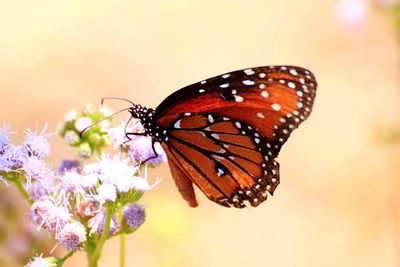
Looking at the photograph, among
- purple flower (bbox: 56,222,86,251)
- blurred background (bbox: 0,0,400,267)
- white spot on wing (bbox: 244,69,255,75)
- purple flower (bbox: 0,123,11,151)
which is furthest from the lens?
blurred background (bbox: 0,0,400,267)

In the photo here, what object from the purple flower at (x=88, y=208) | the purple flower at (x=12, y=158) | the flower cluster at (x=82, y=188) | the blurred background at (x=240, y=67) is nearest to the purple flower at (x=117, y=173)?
the flower cluster at (x=82, y=188)

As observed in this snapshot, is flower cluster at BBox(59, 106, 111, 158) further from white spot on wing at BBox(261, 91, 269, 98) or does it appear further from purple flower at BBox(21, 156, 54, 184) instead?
white spot on wing at BBox(261, 91, 269, 98)

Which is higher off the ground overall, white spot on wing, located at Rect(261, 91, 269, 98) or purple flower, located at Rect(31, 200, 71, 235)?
white spot on wing, located at Rect(261, 91, 269, 98)

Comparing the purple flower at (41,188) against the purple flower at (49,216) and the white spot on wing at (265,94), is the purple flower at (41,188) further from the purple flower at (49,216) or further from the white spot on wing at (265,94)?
the white spot on wing at (265,94)

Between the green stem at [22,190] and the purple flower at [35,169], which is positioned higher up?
the purple flower at [35,169]

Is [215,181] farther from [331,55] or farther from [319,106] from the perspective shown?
[331,55]

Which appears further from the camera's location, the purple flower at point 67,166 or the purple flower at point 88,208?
the purple flower at point 67,166

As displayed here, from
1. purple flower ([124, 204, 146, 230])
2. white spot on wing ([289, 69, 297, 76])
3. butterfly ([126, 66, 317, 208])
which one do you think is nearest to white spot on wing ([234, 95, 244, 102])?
butterfly ([126, 66, 317, 208])

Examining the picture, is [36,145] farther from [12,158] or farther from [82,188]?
[82,188]
